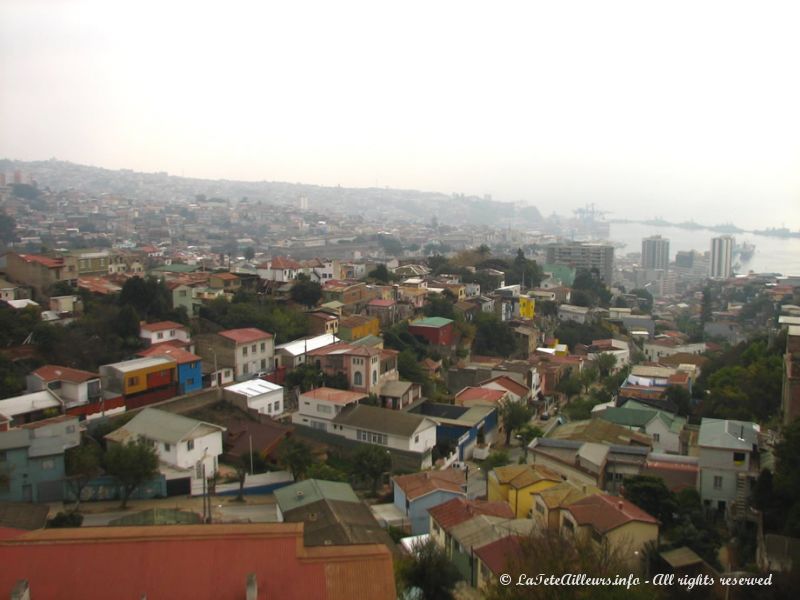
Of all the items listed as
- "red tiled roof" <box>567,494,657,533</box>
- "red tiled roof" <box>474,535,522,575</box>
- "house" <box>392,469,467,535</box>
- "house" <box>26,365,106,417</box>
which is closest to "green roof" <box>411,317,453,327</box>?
"house" <box>392,469,467,535</box>

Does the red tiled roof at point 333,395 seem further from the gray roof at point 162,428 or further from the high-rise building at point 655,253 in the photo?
the high-rise building at point 655,253

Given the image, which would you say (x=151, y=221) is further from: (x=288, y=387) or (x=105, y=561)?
(x=105, y=561)

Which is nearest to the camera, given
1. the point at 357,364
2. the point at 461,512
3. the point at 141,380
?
the point at 461,512

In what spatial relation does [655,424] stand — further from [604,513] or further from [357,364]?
[604,513]

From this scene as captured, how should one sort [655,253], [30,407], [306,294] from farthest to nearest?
[655,253], [306,294], [30,407]

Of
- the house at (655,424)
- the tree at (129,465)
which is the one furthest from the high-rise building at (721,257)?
the tree at (129,465)

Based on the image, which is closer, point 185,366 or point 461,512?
point 461,512

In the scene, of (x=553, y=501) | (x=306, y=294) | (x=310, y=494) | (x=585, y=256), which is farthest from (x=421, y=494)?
(x=585, y=256)
